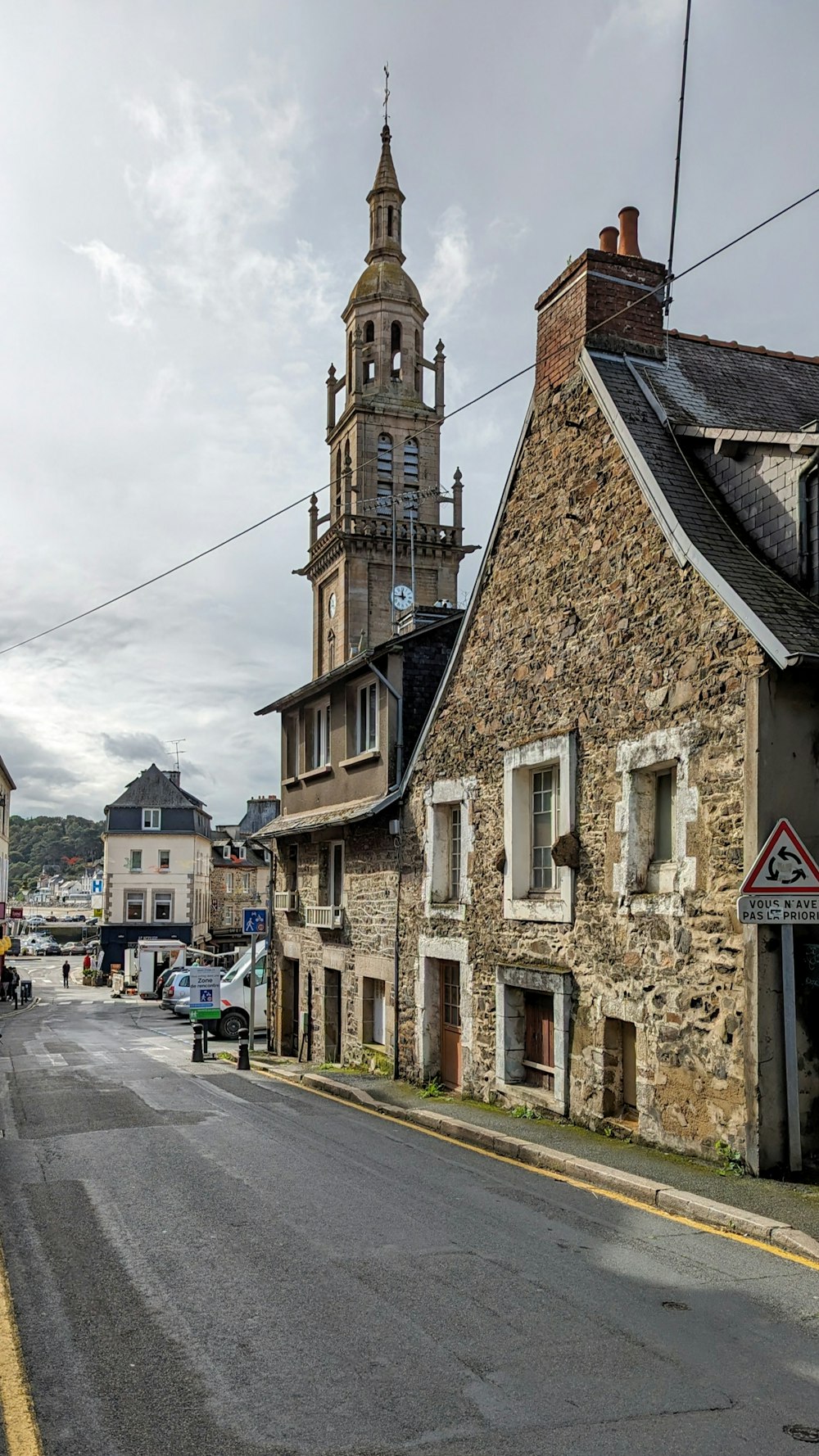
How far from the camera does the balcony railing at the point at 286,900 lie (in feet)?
75.2

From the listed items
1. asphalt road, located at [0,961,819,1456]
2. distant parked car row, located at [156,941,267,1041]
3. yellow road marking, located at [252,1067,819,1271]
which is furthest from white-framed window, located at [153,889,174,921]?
asphalt road, located at [0,961,819,1456]

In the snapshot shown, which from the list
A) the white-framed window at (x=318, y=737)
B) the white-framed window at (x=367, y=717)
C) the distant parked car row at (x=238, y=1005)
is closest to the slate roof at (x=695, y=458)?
the white-framed window at (x=367, y=717)

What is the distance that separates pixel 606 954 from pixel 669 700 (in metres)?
2.68

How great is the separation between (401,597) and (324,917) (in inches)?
1354

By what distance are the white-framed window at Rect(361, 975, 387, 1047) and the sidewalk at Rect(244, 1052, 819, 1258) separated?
4.05m

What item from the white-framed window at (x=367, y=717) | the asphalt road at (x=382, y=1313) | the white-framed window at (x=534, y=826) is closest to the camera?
the asphalt road at (x=382, y=1313)

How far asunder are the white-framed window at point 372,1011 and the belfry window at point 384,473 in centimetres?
4048

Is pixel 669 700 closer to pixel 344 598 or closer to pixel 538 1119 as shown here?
pixel 538 1119

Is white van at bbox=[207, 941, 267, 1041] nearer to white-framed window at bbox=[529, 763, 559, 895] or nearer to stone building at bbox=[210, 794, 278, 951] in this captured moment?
white-framed window at bbox=[529, 763, 559, 895]

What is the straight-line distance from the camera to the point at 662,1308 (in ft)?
19.6

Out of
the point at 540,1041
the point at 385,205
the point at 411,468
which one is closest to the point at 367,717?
the point at 540,1041

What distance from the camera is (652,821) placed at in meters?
10.9

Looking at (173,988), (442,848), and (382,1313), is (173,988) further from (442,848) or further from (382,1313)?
(382,1313)

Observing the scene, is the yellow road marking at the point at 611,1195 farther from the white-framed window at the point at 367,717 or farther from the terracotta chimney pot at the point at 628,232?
the terracotta chimney pot at the point at 628,232
